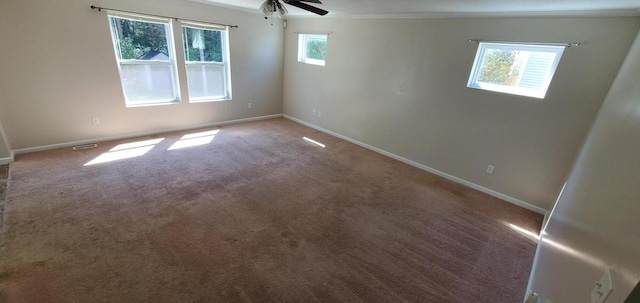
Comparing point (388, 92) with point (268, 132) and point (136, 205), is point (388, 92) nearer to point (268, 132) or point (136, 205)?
point (268, 132)

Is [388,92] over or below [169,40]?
below

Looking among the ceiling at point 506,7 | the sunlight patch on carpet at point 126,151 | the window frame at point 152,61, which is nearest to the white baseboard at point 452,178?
the ceiling at point 506,7

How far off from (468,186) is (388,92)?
1.88 metres

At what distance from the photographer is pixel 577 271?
3.90 ft

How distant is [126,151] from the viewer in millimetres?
3766

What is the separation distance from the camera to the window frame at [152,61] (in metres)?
3.71

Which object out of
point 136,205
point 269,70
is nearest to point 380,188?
point 136,205

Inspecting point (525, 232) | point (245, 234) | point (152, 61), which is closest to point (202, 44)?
point (152, 61)

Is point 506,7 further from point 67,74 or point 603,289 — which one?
point 67,74

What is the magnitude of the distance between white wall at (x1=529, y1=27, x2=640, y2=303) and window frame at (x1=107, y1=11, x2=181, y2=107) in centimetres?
525

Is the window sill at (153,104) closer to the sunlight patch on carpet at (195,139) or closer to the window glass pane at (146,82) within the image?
the window glass pane at (146,82)

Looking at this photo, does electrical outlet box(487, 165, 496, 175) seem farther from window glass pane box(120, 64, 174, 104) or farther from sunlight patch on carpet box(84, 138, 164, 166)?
window glass pane box(120, 64, 174, 104)

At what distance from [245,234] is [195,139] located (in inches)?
109

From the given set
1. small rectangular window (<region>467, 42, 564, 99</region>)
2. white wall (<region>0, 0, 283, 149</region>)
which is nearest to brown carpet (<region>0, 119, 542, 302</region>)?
white wall (<region>0, 0, 283, 149</region>)
